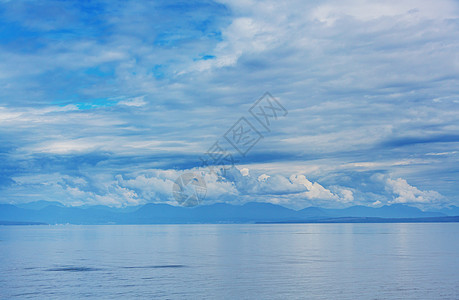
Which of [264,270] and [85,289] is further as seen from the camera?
[264,270]

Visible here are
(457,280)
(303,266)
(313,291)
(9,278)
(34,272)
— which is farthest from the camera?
→ (303,266)

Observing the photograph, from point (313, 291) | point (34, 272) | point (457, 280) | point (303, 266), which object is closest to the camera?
point (313, 291)

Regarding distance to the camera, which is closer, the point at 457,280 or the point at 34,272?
the point at 457,280

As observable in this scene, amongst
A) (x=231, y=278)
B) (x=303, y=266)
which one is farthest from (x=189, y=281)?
(x=303, y=266)

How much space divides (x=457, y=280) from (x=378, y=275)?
13.5 m

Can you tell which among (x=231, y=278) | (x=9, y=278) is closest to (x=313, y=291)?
(x=231, y=278)

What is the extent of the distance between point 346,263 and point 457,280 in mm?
31858

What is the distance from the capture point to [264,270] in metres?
98.1

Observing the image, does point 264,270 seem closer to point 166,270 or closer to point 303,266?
point 303,266

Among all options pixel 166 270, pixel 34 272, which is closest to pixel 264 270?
pixel 166 270

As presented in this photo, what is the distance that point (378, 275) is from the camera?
292 ft

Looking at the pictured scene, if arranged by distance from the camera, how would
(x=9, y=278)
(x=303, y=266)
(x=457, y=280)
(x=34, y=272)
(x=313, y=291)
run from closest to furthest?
(x=313, y=291)
(x=457, y=280)
(x=9, y=278)
(x=34, y=272)
(x=303, y=266)

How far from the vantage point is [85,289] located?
7569 centimetres

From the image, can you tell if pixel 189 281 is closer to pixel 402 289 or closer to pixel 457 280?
pixel 402 289
